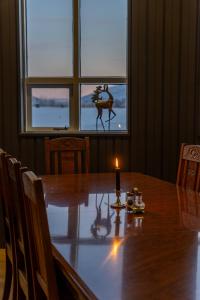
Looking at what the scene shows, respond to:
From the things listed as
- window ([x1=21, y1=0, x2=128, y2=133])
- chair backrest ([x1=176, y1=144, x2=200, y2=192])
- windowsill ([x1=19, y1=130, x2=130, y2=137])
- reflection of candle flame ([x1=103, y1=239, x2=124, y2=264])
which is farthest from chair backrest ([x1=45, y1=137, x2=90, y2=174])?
reflection of candle flame ([x1=103, y1=239, x2=124, y2=264])

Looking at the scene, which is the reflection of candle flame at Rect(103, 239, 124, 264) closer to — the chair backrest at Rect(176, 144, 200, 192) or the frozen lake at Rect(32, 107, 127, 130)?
the chair backrest at Rect(176, 144, 200, 192)

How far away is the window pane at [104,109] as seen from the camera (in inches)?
144

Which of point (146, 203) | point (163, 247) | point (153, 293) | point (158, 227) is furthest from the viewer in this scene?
point (146, 203)

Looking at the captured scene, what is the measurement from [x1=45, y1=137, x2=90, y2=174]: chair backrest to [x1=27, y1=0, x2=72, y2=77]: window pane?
0.85 metres

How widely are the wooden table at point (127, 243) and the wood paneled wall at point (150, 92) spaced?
116 centimetres

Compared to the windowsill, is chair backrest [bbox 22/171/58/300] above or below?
below

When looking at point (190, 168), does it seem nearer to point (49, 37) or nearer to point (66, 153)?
point (66, 153)

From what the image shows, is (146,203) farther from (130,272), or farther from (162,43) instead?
(162,43)

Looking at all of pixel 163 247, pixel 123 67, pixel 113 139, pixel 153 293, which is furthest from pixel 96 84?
pixel 153 293

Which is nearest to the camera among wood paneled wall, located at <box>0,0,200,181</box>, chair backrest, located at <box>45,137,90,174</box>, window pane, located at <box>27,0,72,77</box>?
chair backrest, located at <box>45,137,90,174</box>

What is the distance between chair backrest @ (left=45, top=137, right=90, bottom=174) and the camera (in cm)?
307

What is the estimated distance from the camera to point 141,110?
3.55m

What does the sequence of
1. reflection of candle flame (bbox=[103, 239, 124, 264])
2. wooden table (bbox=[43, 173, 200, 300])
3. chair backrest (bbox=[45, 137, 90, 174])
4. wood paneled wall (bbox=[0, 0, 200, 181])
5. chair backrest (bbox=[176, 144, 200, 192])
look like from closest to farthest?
wooden table (bbox=[43, 173, 200, 300]) < reflection of candle flame (bbox=[103, 239, 124, 264]) < chair backrest (bbox=[176, 144, 200, 192]) < chair backrest (bbox=[45, 137, 90, 174]) < wood paneled wall (bbox=[0, 0, 200, 181])

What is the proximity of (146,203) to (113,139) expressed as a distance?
1544 millimetres
